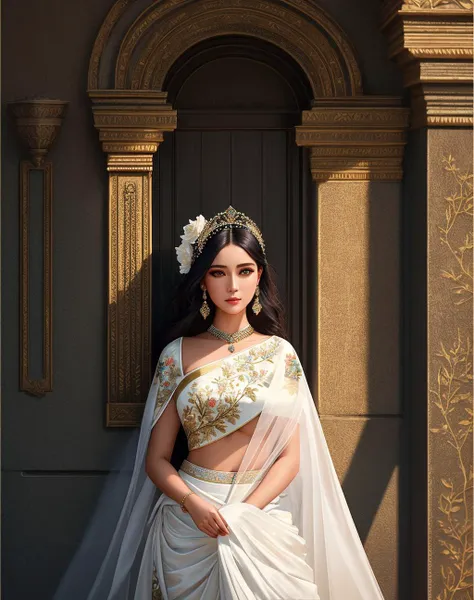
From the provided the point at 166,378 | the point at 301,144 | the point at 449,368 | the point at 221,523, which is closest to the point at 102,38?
the point at 301,144

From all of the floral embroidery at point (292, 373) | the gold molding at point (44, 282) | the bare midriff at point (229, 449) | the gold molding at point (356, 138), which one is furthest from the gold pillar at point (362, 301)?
the gold molding at point (44, 282)

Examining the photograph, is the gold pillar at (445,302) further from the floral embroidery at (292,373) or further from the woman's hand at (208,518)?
the woman's hand at (208,518)

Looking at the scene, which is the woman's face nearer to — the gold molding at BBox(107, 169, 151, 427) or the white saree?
the white saree

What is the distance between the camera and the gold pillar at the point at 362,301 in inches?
202

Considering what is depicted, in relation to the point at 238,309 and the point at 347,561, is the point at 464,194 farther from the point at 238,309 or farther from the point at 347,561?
the point at 347,561

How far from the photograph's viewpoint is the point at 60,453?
17.0 feet

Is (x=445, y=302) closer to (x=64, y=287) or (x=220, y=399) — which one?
(x=220, y=399)

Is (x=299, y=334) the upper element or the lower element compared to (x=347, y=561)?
upper

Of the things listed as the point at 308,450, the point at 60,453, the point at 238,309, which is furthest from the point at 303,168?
the point at 60,453

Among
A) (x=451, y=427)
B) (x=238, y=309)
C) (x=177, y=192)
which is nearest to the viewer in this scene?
(x=238, y=309)

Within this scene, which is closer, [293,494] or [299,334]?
[293,494]

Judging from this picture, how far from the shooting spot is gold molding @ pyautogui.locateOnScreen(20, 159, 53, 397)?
5.13 meters

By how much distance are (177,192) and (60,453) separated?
1.35 m

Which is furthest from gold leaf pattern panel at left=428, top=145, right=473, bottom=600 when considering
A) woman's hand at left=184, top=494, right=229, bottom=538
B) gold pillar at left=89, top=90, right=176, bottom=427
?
gold pillar at left=89, top=90, right=176, bottom=427
